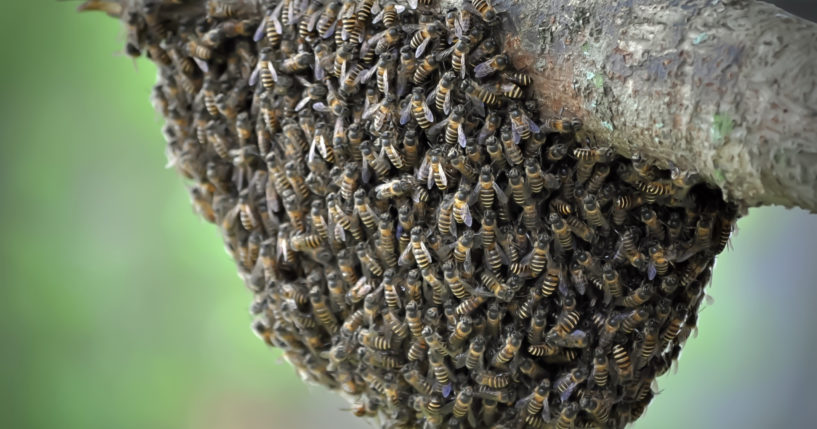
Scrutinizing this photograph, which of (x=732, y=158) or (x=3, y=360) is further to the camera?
(x=3, y=360)

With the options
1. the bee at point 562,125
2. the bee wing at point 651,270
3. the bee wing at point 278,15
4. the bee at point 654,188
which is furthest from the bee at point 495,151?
the bee wing at point 278,15

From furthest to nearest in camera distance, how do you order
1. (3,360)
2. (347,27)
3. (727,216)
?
(3,360) < (347,27) < (727,216)

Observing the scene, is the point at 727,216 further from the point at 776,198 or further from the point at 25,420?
the point at 25,420

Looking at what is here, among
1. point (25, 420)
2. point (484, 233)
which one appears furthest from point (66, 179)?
point (484, 233)

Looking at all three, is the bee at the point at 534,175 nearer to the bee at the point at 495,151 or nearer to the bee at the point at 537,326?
the bee at the point at 495,151

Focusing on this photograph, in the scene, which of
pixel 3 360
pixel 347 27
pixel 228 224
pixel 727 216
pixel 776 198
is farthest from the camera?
pixel 3 360

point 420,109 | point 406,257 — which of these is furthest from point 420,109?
point 406,257

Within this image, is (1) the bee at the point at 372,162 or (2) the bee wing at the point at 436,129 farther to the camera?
(1) the bee at the point at 372,162
